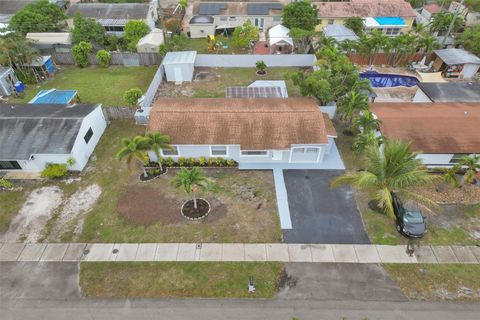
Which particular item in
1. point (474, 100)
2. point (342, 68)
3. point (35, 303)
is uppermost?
point (342, 68)

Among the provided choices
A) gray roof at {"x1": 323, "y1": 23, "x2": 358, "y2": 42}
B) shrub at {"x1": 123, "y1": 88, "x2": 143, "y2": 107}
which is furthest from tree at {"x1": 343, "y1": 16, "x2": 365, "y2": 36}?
shrub at {"x1": 123, "y1": 88, "x2": 143, "y2": 107}

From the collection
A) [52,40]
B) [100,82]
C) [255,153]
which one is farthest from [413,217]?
→ [52,40]

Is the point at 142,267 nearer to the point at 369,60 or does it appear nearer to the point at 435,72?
the point at 369,60

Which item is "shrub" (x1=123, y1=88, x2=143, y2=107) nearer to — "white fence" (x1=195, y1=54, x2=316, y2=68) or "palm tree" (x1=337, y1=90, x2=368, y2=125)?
"white fence" (x1=195, y1=54, x2=316, y2=68)

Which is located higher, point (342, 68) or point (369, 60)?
point (342, 68)

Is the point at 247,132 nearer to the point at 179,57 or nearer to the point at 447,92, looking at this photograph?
the point at 179,57

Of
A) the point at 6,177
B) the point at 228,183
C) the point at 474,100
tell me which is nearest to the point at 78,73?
the point at 6,177

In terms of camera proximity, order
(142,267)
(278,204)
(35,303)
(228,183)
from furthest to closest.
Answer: (228,183) < (278,204) < (142,267) < (35,303)
